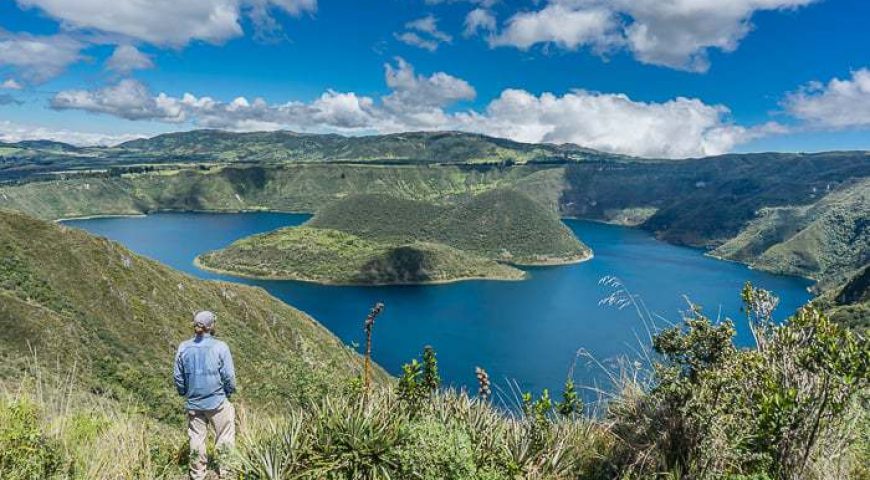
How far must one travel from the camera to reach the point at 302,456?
6.83m

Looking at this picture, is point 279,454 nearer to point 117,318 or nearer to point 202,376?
point 202,376

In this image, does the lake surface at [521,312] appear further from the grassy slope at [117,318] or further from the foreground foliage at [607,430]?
the foreground foliage at [607,430]

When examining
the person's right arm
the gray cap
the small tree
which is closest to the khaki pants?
the person's right arm

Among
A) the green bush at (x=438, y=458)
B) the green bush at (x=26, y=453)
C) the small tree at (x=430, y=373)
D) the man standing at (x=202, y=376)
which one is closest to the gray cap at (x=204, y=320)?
the man standing at (x=202, y=376)

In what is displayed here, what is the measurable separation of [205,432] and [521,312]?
12212 centimetres

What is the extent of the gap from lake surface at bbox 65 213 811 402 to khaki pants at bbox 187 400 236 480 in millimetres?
61181

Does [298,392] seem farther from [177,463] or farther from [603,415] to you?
[603,415]

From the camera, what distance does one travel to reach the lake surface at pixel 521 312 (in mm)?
93375

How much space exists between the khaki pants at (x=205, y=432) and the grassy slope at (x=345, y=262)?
15206cm

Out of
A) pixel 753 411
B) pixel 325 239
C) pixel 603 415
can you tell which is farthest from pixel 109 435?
pixel 325 239

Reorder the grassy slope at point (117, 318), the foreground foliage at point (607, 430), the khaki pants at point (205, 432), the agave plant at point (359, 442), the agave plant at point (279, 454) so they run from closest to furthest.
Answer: the foreground foliage at point (607, 430) < the agave plant at point (279, 454) < the agave plant at point (359, 442) < the khaki pants at point (205, 432) < the grassy slope at point (117, 318)

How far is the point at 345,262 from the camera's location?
554 ft

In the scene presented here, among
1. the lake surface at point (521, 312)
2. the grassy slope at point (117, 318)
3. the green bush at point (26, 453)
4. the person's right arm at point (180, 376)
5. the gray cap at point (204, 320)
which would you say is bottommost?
the lake surface at point (521, 312)

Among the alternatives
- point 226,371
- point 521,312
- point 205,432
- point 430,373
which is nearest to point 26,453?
point 205,432
